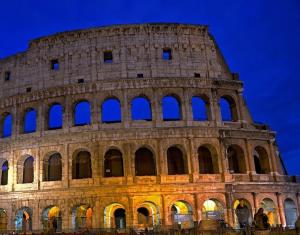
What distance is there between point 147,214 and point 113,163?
455cm

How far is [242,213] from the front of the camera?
73.3 ft

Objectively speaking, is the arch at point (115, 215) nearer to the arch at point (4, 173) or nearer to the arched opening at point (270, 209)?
the arch at point (4, 173)

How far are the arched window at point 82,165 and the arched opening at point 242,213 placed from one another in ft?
35.0

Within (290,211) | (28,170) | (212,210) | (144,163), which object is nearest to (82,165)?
(28,170)

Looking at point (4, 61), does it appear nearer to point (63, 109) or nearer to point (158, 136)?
point (63, 109)

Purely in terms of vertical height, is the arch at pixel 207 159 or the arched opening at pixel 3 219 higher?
the arch at pixel 207 159

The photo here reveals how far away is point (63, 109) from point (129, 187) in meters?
7.80

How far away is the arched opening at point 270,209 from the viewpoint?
91.7 feet

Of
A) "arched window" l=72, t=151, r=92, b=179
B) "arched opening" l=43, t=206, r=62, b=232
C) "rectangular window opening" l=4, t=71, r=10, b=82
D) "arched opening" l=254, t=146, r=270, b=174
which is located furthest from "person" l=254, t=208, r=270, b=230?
"rectangular window opening" l=4, t=71, r=10, b=82

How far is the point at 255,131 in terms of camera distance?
2892cm

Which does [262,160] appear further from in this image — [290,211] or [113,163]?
[113,163]

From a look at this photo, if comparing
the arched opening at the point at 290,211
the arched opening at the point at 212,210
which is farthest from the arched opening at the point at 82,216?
the arched opening at the point at 290,211

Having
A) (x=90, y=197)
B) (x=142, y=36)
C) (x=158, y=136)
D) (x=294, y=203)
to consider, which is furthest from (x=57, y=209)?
(x=294, y=203)

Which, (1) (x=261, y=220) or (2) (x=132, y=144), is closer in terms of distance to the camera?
(1) (x=261, y=220)
